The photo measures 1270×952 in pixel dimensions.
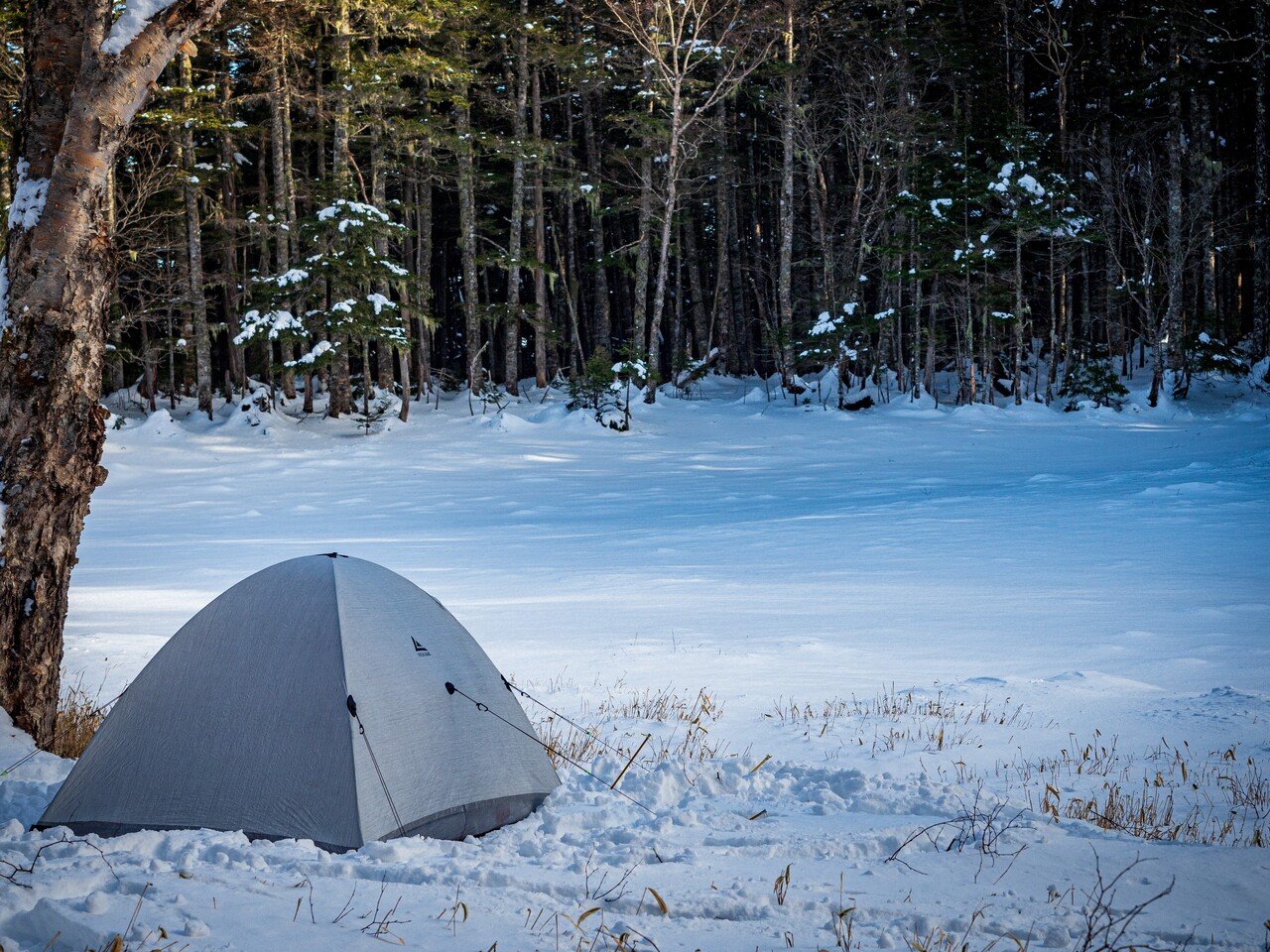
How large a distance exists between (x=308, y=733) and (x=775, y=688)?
3944 millimetres

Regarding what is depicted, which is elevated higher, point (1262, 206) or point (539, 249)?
point (1262, 206)

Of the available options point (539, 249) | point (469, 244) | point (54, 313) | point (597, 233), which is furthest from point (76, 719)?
point (597, 233)

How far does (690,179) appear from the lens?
26.9 meters

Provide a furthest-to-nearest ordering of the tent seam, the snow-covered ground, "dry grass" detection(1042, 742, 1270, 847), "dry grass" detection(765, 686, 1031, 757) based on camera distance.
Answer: "dry grass" detection(765, 686, 1031, 757) → "dry grass" detection(1042, 742, 1270, 847) → the tent seam → the snow-covered ground

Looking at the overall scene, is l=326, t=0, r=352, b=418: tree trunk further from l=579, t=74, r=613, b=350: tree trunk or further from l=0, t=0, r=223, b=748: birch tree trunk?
l=0, t=0, r=223, b=748: birch tree trunk

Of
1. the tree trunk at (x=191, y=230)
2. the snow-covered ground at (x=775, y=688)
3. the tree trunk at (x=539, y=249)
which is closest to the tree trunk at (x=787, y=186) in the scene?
the tree trunk at (x=539, y=249)

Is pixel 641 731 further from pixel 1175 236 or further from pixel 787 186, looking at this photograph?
pixel 1175 236

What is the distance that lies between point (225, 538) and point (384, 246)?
12.4 meters

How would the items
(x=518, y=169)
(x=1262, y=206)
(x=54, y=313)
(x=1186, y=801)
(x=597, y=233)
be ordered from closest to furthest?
1. (x=54, y=313)
2. (x=1186, y=801)
3. (x=518, y=169)
4. (x=1262, y=206)
5. (x=597, y=233)

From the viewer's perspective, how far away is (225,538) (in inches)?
521

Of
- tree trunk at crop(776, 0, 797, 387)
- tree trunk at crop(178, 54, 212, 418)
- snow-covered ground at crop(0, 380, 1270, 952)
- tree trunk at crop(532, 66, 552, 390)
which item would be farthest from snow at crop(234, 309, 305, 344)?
tree trunk at crop(776, 0, 797, 387)

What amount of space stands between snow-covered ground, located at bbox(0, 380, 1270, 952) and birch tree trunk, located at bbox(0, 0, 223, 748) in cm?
73

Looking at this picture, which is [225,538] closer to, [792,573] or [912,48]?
[792,573]

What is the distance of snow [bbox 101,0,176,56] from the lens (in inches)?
190
